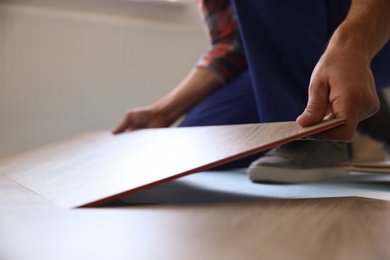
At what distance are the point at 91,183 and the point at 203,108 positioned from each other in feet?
2.69

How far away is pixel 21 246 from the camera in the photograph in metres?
0.31

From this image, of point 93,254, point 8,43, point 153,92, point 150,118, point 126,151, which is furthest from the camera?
point 153,92

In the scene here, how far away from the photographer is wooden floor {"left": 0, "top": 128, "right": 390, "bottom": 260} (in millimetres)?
297

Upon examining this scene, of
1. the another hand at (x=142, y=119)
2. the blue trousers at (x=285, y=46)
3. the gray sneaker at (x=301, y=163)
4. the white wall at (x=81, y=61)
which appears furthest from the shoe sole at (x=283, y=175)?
the white wall at (x=81, y=61)

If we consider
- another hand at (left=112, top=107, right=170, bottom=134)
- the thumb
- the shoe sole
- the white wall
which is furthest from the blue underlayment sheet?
the white wall

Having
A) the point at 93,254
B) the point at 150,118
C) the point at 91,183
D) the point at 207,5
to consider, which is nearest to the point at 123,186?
the point at 91,183

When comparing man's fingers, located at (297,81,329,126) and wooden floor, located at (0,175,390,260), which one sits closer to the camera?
wooden floor, located at (0,175,390,260)

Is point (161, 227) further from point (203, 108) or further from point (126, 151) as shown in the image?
point (203, 108)

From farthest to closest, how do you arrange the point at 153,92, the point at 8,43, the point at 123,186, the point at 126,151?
the point at 153,92 → the point at 8,43 → the point at 126,151 → the point at 123,186

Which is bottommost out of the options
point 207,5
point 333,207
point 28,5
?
point 333,207

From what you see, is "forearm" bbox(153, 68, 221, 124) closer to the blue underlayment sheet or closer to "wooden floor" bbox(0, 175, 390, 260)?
the blue underlayment sheet

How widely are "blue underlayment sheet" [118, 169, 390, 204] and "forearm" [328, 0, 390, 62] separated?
0.19 m

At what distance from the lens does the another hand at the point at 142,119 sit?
48.2 inches

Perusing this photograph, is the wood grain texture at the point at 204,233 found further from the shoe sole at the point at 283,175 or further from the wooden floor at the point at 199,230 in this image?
the shoe sole at the point at 283,175
